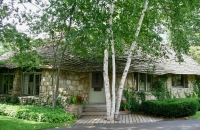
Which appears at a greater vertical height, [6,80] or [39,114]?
[6,80]

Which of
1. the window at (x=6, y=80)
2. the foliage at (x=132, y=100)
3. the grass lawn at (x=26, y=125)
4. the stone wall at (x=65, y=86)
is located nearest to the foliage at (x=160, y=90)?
the foliage at (x=132, y=100)

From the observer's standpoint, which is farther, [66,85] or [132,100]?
[132,100]

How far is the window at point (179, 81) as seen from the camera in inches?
658

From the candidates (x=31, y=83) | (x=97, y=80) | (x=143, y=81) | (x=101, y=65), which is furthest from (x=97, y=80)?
(x=31, y=83)

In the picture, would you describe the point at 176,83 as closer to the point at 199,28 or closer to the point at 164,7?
the point at 199,28

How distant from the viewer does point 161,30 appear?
13.0 meters

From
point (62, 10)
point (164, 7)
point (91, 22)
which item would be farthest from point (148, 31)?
point (62, 10)

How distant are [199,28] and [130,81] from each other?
4.99 m

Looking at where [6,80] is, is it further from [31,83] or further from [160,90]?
[160,90]

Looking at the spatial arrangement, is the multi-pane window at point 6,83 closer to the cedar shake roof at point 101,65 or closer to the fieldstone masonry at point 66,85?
the fieldstone masonry at point 66,85

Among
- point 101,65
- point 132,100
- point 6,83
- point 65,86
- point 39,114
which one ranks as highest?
point 101,65

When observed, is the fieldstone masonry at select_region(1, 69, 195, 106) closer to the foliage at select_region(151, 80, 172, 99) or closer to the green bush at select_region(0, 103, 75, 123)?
the foliage at select_region(151, 80, 172, 99)

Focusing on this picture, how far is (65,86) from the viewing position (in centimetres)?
1341

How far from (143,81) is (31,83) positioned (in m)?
7.48
